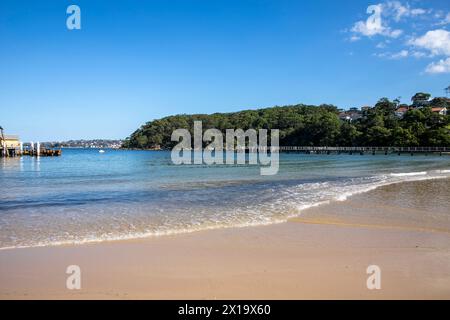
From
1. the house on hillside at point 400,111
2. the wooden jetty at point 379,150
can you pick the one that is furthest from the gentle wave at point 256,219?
the house on hillside at point 400,111

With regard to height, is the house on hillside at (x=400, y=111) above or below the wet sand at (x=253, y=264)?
above

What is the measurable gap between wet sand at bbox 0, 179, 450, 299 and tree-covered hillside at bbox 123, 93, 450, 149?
93194mm

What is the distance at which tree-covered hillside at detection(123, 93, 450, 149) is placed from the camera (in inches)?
3735

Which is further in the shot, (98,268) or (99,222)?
(99,222)

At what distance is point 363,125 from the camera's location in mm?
113000

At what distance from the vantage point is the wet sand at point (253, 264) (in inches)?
188

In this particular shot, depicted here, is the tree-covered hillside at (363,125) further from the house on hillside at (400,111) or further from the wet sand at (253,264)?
the wet sand at (253,264)

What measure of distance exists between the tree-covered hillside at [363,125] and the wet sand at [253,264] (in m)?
93.2

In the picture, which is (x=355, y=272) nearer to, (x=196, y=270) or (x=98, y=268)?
(x=196, y=270)

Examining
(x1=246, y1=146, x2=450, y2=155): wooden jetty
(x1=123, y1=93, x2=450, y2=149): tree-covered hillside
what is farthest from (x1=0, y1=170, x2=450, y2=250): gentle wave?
(x1=123, y1=93, x2=450, y2=149): tree-covered hillside
